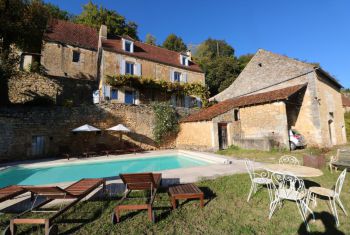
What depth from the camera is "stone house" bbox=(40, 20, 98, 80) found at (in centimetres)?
1883

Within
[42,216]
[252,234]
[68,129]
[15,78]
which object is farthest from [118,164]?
[15,78]

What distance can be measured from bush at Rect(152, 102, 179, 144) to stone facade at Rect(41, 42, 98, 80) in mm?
8653

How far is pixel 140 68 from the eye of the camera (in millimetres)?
20047

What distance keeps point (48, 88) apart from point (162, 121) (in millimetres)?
11206

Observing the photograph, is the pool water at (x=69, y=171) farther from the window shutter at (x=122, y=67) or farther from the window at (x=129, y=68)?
the window at (x=129, y=68)

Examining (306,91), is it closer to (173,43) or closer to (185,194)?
(185,194)

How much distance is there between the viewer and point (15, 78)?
17000 mm

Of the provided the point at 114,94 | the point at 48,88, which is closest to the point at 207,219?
the point at 114,94

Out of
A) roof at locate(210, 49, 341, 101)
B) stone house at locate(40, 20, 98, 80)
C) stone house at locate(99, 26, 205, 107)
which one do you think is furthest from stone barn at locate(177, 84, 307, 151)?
stone house at locate(40, 20, 98, 80)

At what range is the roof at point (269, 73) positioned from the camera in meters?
15.3

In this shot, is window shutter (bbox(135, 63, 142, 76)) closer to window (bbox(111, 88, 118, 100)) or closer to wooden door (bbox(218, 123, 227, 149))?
window (bbox(111, 88, 118, 100))

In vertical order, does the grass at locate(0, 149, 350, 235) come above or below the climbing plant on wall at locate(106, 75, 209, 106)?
below

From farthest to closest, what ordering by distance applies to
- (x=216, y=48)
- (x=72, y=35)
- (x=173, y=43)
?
(x=216, y=48) < (x=173, y=43) < (x=72, y=35)

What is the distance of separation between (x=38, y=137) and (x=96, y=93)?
781cm
